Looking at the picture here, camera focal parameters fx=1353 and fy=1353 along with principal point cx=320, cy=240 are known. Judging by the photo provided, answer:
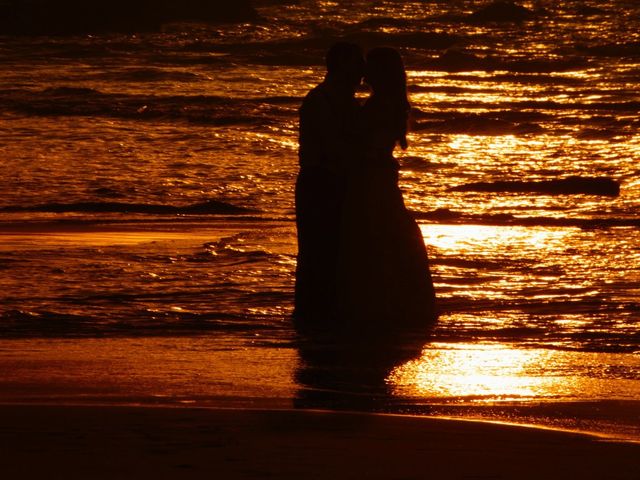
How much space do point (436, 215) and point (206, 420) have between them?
7.78 m

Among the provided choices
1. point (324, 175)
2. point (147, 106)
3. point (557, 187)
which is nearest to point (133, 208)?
point (557, 187)

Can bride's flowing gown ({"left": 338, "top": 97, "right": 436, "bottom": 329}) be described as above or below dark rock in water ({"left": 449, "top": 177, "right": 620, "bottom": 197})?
above

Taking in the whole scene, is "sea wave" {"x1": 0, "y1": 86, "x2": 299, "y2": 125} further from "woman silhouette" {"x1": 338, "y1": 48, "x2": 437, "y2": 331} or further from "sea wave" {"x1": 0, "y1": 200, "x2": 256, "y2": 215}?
"woman silhouette" {"x1": 338, "y1": 48, "x2": 437, "y2": 331}

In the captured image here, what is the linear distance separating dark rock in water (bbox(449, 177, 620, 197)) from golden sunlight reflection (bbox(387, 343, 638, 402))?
7385 millimetres

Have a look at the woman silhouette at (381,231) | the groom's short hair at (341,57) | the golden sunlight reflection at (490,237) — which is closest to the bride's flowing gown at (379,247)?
the woman silhouette at (381,231)

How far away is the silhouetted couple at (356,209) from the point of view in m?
7.85

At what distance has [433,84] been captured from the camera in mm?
31266

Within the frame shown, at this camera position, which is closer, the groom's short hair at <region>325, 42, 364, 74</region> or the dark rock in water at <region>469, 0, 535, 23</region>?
the groom's short hair at <region>325, 42, 364, 74</region>


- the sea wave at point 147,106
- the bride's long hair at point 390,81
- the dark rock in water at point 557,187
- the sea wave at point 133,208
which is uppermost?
the bride's long hair at point 390,81

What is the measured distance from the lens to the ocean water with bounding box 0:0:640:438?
647 cm

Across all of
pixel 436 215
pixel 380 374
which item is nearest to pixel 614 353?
pixel 380 374

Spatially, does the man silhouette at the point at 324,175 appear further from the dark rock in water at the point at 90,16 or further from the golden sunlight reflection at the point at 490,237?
the dark rock in water at the point at 90,16

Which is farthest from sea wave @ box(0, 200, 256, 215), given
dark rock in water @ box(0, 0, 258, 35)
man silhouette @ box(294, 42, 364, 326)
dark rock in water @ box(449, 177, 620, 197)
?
dark rock in water @ box(0, 0, 258, 35)

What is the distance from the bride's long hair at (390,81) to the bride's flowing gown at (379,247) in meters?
0.05
